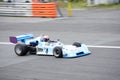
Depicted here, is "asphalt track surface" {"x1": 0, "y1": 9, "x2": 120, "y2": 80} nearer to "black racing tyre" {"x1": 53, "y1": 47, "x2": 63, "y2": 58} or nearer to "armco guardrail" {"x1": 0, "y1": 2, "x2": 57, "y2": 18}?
"black racing tyre" {"x1": 53, "y1": 47, "x2": 63, "y2": 58}

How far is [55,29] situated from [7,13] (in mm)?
9888

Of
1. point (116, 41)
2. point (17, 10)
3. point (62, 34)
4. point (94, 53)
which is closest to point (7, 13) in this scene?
point (17, 10)

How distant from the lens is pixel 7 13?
92.4ft

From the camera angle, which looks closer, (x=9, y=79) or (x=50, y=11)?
(x=9, y=79)

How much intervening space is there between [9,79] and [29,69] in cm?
109

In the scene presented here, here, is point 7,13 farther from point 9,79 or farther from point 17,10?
point 9,79

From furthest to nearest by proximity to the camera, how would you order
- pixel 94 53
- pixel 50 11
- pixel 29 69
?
1. pixel 50 11
2. pixel 94 53
3. pixel 29 69

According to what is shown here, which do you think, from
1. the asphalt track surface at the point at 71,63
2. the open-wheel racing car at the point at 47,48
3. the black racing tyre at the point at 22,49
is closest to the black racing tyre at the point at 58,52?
the open-wheel racing car at the point at 47,48

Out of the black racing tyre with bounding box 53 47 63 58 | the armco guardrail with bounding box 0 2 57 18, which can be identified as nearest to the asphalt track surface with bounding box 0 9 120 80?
the black racing tyre with bounding box 53 47 63 58

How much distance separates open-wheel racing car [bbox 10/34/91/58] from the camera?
36.1 ft

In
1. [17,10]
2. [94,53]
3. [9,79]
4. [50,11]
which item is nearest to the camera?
[9,79]

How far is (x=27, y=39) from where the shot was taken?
40.0 feet

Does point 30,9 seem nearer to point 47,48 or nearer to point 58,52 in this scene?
point 47,48

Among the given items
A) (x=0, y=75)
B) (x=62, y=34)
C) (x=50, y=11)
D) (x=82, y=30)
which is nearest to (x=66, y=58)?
(x=0, y=75)
